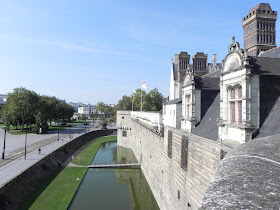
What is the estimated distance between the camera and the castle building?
20.8 m

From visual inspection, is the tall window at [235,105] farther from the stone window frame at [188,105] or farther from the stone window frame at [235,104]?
the stone window frame at [188,105]

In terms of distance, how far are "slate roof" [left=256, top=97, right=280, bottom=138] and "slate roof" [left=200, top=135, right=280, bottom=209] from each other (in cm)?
466

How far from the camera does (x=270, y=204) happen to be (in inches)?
96.3

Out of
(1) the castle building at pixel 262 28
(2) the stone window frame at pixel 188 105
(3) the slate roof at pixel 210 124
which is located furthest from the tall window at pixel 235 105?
(1) the castle building at pixel 262 28

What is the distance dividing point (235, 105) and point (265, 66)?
217 cm

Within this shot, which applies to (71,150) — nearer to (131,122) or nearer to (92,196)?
(131,122)

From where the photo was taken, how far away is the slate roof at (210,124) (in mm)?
11819

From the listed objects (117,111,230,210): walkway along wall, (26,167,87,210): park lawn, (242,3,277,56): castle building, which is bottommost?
(26,167,87,210): park lawn

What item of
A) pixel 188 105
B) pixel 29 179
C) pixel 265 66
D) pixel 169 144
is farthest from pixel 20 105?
pixel 265 66

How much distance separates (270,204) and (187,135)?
1203 cm

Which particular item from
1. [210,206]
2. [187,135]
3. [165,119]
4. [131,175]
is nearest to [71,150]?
[131,175]

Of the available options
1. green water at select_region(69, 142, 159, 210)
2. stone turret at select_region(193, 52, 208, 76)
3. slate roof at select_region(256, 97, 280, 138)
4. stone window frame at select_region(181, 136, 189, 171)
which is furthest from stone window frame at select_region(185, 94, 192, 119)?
stone turret at select_region(193, 52, 208, 76)

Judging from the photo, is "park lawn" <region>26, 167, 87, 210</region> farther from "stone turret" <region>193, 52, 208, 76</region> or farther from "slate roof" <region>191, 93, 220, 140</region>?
"stone turret" <region>193, 52, 208, 76</region>

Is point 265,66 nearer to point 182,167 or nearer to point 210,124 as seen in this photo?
point 210,124
